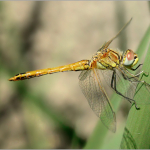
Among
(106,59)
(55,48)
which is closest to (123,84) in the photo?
(106,59)

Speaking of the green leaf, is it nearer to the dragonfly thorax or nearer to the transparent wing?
the transparent wing

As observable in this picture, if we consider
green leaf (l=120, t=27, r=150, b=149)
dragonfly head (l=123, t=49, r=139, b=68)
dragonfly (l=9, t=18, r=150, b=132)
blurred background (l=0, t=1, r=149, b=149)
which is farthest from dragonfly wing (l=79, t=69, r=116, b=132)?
blurred background (l=0, t=1, r=149, b=149)

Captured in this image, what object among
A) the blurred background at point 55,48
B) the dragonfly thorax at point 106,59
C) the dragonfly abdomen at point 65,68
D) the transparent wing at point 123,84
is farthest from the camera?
the blurred background at point 55,48

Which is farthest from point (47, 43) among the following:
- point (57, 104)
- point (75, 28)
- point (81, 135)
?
point (81, 135)

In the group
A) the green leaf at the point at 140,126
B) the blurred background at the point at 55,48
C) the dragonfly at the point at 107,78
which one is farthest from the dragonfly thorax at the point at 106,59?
the blurred background at the point at 55,48

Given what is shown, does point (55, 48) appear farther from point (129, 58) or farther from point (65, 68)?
point (129, 58)

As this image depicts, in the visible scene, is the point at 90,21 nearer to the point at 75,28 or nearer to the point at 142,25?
the point at 75,28

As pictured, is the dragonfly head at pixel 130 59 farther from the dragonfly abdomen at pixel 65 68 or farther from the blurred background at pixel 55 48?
the blurred background at pixel 55 48
